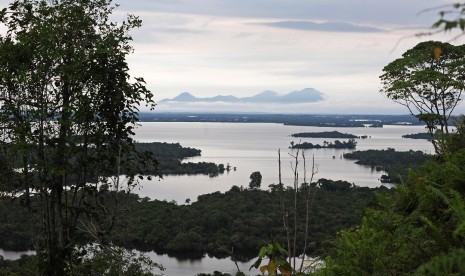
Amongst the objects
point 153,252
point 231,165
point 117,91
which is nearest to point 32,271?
point 117,91

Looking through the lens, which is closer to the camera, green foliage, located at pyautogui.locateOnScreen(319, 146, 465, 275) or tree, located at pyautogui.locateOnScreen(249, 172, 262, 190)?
green foliage, located at pyautogui.locateOnScreen(319, 146, 465, 275)

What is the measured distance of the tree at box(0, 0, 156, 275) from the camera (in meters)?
8.95

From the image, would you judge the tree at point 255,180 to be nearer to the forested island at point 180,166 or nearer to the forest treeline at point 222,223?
the forest treeline at point 222,223

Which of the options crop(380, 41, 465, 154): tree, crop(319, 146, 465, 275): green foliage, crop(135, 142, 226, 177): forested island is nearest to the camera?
crop(319, 146, 465, 275): green foliage

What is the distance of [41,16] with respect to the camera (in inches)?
382

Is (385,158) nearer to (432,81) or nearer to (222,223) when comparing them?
(222,223)

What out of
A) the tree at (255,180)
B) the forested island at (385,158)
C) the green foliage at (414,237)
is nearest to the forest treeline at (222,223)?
the tree at (255,180)

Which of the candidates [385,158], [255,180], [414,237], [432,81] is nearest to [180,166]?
[255,180]

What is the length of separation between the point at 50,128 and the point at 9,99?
3.43ft

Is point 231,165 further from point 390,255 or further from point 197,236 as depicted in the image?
point 390,255

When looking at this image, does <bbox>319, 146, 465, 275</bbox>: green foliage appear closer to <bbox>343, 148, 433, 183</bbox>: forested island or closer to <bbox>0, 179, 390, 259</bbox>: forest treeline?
<bbox>0, 179, 390, 259</bbox>: forest treeline

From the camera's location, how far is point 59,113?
363 inches

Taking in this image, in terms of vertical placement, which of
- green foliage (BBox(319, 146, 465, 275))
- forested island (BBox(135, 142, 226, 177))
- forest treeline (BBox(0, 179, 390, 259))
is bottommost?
forest treeline (BBox(0, 179, 390, 259))

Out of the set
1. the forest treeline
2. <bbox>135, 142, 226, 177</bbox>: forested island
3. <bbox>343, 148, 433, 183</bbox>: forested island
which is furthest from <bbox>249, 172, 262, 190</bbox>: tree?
<bbox>343, 148, 433, 183</bbox>: forested island
